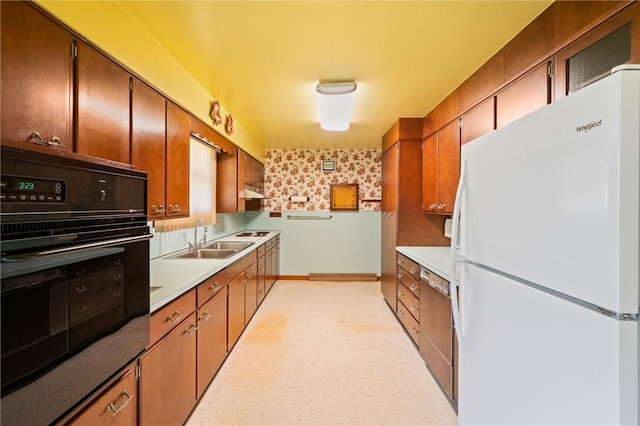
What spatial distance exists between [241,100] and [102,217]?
2.24 metres

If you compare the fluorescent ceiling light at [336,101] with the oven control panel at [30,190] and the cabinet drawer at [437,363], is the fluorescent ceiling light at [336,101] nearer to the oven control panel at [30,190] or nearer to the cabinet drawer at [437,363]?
the oven control panel at [30,190]

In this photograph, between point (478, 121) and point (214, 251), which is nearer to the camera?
point (478, 121)

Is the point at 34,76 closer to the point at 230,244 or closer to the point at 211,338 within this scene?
the point at 211,338

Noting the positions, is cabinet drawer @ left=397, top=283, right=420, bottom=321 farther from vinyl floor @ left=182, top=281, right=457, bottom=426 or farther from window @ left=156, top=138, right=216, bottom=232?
window @ left=156, top=138, right=216, bottom=232

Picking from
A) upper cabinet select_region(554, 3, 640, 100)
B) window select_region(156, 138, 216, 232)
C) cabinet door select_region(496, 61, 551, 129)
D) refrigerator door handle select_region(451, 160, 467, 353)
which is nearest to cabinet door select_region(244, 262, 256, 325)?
window select_region(156, 138, 216, 232)

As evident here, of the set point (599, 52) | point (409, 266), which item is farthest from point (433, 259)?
point (599, 52)

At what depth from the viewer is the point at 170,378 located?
4.66ft

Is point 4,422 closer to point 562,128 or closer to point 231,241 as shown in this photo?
point 562,128

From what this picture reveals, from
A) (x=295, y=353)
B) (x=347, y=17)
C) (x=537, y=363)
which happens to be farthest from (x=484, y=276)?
(x=295, y=353)

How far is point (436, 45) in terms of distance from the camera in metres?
1.78

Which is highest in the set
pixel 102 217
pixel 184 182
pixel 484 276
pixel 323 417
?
pixel 184 182

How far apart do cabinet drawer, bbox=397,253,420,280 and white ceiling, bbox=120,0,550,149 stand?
166 centimetres

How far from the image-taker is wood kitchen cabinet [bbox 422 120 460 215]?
8.20ft

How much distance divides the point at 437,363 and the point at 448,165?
5.79 feet
